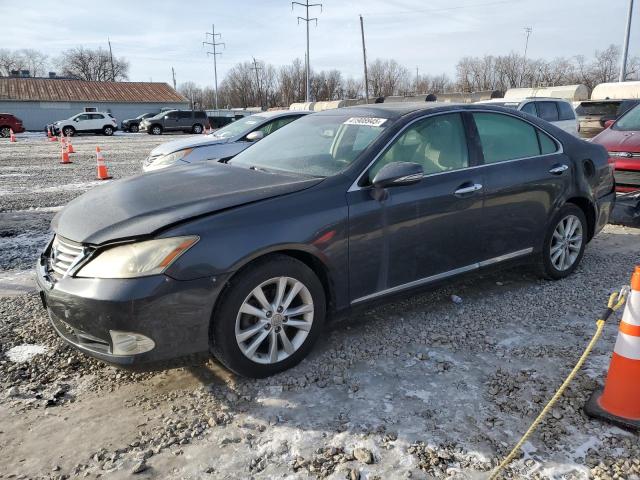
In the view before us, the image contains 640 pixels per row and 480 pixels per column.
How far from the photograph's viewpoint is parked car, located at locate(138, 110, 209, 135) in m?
35.9

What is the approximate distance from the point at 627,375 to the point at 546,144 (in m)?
2.60

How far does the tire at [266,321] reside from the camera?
290cm

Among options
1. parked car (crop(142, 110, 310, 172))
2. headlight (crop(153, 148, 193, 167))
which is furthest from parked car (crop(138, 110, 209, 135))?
headlight (crop(153, 148, 193, 167))

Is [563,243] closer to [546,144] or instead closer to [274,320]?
[546,144]

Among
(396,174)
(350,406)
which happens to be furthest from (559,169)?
(350,406)

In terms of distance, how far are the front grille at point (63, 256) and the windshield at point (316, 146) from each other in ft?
4.92

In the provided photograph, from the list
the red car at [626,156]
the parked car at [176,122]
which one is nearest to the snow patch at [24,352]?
the red car at [626,156]

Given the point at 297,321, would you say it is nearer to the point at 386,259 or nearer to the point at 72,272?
the point at 386,259

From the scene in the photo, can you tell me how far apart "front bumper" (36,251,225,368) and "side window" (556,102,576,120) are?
38.4 ft

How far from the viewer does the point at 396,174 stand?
3355 millimetres

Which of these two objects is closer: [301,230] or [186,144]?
[301,230]

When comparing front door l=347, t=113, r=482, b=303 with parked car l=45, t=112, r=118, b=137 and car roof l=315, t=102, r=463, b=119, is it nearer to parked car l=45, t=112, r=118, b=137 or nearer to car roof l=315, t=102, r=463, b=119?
car roof l=315, t=102, r=463, b=119

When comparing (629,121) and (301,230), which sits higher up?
(629,121)

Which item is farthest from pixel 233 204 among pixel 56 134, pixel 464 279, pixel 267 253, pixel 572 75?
pixel 572 75
